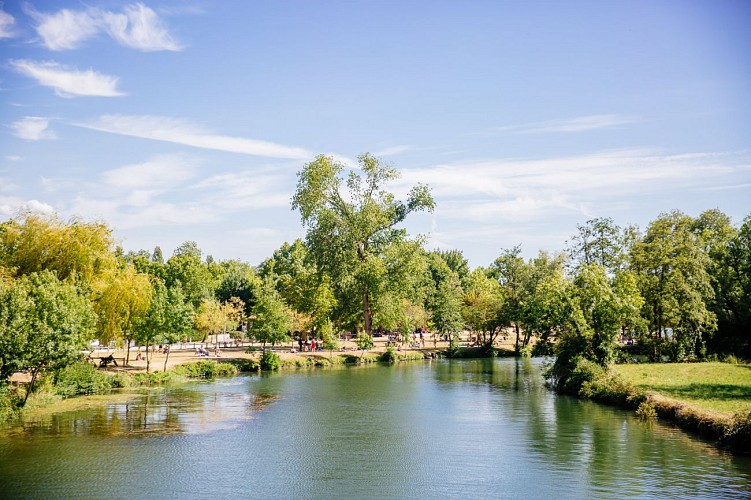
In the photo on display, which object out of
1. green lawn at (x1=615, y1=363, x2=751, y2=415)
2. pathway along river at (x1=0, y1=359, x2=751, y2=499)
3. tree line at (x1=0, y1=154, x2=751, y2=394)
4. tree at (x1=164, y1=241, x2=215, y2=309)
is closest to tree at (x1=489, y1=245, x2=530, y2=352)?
tree line at (x1=0, y1=154, x2=751, y2=394)

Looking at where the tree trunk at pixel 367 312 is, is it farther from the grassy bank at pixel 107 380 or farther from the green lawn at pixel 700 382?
the green lawn at pixel 700 382

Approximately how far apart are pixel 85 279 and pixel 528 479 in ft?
114

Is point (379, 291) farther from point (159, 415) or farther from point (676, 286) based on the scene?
point (159, 415)

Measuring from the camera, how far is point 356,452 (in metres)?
28.6

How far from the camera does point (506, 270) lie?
88.9m

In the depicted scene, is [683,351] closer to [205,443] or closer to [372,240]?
[372,240]

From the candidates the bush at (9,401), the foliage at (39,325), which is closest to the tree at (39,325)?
the foliage at (39,325)

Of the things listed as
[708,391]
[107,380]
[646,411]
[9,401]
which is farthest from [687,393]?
[107,380]

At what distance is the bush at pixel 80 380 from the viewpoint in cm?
4116

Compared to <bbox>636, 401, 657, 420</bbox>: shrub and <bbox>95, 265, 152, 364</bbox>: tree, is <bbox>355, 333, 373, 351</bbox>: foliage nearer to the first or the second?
<bbox>95, 265, 152, 364</bbox>: tree

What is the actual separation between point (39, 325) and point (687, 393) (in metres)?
36.9

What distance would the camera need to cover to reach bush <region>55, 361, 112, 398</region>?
41.2 m

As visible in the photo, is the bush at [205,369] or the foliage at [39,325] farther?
the bush at [205,369]

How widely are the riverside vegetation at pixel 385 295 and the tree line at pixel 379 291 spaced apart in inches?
5.2
